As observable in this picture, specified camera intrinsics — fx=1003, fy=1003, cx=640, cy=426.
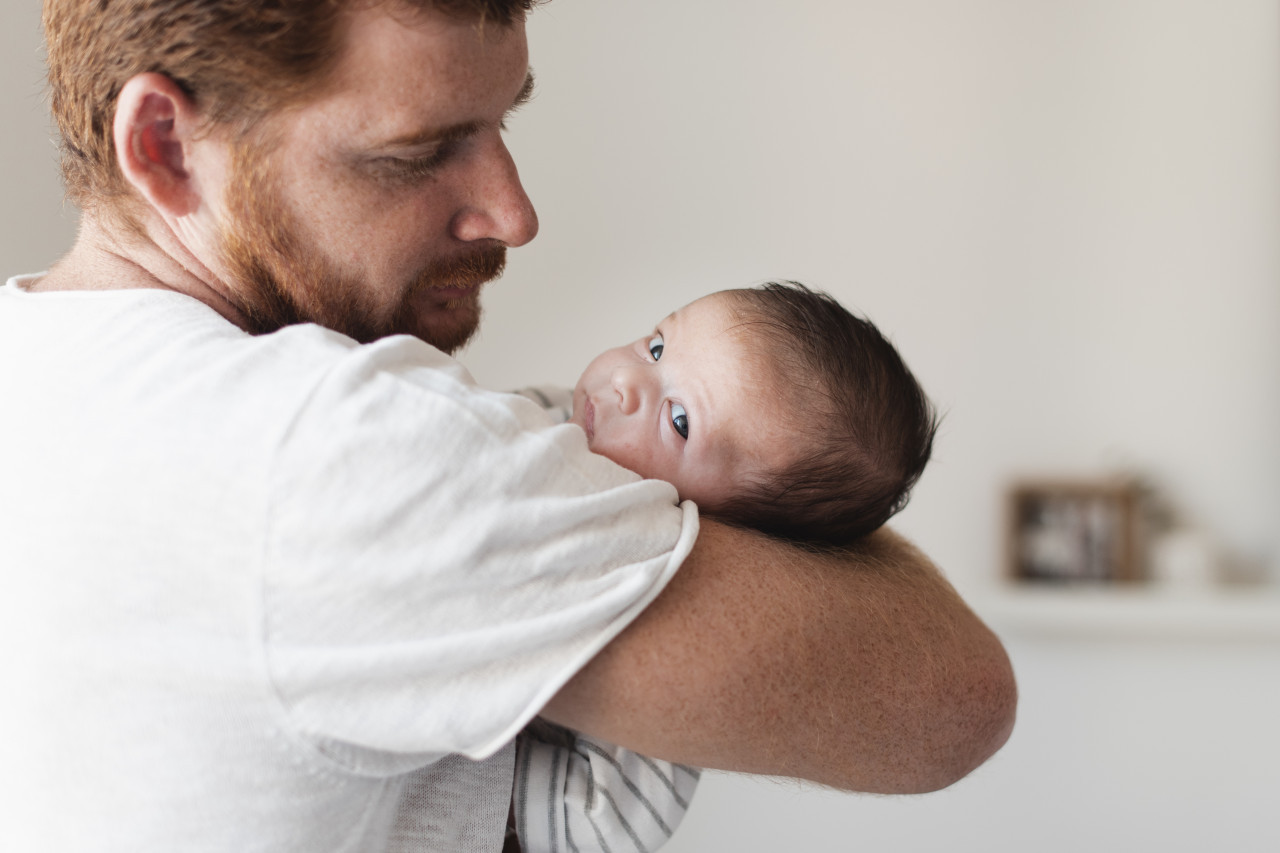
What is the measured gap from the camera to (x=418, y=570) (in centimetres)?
64

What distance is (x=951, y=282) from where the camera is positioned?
3.19m

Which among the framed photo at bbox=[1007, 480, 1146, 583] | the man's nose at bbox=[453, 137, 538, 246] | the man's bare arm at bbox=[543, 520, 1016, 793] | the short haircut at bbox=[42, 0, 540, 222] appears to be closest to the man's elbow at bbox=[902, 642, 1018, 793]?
the man's bare arm at bbox=[543, 520, 1016, 793]

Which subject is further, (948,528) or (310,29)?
(948,528)

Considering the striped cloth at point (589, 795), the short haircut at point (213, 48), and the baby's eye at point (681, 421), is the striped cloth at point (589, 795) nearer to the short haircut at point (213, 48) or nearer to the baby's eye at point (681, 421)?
the baby's eye at point (681, 421)

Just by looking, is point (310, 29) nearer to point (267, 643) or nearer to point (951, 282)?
point (267, 643)

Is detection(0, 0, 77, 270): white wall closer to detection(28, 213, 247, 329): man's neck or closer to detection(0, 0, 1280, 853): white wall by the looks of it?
detection(28, 213, 247, 329): man's neck

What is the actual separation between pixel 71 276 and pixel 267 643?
465mm

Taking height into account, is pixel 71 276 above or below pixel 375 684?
above

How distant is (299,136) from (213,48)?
93 mm

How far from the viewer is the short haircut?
82cm

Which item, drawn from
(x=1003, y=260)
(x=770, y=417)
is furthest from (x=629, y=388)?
(x=1003, y=260)

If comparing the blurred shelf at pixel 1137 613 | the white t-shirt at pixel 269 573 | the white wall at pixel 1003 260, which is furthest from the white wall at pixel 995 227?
the white t-shirt at pixel 269 573

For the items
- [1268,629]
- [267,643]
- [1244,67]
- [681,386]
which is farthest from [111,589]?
[1244,67]

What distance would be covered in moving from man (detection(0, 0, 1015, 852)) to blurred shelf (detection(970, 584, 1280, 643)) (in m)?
2.34
